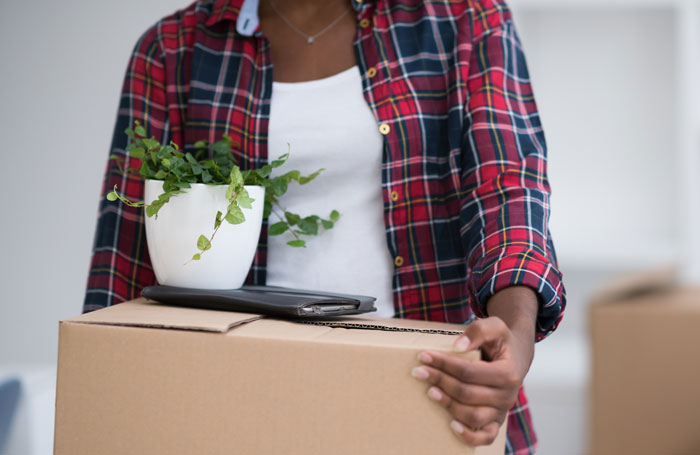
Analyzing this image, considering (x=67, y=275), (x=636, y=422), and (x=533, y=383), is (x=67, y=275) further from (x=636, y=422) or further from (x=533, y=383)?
(x=636, y=422)

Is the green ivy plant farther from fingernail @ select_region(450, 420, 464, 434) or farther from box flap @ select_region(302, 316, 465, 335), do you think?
fingernail @ select_region(450, 420, 464, 434)

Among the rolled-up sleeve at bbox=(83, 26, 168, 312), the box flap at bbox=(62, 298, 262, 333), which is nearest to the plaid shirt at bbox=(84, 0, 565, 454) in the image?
the rolled-up sleeve at bbox=(83, 26, 168, 312)

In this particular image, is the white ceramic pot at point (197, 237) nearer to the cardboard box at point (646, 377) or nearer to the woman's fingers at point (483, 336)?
the woman's fingers at point (483, 336)

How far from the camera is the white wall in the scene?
188 centimetres

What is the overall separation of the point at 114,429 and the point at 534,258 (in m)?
0.46

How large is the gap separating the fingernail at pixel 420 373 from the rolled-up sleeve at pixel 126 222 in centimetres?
56

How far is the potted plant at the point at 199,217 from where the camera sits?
78cm

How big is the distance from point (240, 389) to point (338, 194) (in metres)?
0.40

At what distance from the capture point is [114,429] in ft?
2.20

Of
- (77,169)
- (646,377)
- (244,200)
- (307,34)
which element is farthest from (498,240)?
(77,169)

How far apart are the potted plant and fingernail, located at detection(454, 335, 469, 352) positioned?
0.28 m

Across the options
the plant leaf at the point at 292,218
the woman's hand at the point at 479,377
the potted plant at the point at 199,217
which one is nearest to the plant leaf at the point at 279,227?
the plant leaf at the point at 292,218

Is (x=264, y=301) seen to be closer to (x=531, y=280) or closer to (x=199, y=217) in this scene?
(x=199, y=217)

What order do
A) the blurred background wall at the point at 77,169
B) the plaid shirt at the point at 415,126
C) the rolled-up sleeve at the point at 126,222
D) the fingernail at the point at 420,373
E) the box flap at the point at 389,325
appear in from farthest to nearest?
the blurred background wall at the point at 77,169
the rolled-up sleeve at the point at 126,222
the plaid shirt at the point at 415,126
the box flap at the point at 389,325
the fingernail at the point at 420,373
